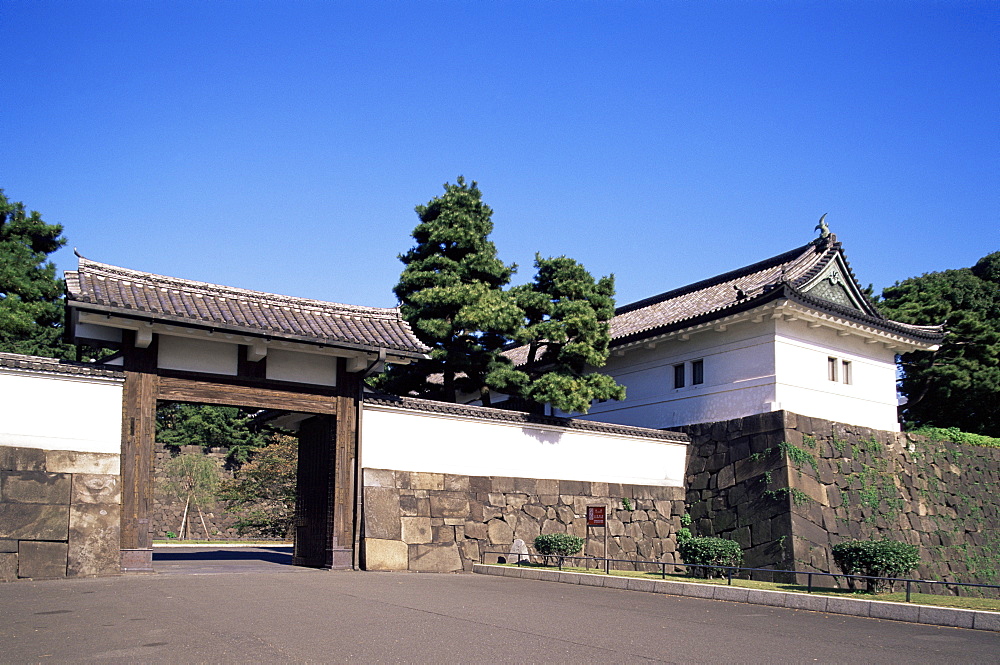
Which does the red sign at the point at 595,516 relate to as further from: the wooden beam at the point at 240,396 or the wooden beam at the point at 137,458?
the wooden beam at the point at 137,458

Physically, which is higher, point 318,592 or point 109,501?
point 109,501

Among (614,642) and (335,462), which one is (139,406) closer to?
(335,462)

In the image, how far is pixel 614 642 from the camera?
26.2 feet

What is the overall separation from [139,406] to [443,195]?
34.3 feet

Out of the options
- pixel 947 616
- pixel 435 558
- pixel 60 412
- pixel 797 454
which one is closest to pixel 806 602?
pixel 947 616

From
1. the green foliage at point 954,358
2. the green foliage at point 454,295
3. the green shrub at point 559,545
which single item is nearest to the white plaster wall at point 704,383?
the green foliage at point 454,295

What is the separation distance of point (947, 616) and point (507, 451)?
34.7ft

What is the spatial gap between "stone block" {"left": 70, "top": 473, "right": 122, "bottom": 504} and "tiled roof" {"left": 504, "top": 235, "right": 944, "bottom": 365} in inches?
555

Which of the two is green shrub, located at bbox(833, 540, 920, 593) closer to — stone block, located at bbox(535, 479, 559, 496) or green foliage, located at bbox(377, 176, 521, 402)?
stone block, located at bbox(535, 479, 559, 496)

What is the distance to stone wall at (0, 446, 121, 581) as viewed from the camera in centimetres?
1283

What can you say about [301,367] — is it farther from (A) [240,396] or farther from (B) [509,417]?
(B) [509,417]

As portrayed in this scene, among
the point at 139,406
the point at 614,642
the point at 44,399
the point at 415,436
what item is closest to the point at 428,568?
the point at 415,436

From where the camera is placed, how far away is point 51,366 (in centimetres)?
1356

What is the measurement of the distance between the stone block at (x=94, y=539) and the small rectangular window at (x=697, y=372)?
48.6 feet
